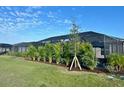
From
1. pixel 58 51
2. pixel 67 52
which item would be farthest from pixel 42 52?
pixel 67 52

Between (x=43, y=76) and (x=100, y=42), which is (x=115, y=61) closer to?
(x=100, y=42)

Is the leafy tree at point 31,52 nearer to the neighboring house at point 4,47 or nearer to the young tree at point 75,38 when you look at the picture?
the neighboring house at point 4,47

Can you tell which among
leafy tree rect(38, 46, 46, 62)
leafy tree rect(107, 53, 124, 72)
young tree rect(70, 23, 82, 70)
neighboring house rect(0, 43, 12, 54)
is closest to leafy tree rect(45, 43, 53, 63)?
leafy tree rect(38, 46, 46, 62)

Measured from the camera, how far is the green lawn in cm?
588

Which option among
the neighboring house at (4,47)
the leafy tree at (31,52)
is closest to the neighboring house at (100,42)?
the neighboring house at (4,47)

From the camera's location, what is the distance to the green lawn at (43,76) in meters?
5.88

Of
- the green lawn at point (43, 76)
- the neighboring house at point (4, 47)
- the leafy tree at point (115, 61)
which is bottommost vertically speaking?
the green lawn at point (43, 76)

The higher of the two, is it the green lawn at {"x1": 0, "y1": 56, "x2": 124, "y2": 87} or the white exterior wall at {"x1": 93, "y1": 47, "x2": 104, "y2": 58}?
the white exterior wall at {"x1": 93, "y1": 47, "x2": 104, "y2": 58}

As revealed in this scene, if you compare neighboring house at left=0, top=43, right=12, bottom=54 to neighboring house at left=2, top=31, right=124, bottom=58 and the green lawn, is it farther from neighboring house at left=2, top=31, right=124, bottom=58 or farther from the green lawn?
the green lawn

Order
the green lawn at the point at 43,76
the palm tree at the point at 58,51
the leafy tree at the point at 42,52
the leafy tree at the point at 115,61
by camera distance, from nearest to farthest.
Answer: the green lawn at the point at 43,76 < the leafy tree at the point at 115,61 < the palm tree at the point at 58,51 < the leafy tree at the point at 42,52

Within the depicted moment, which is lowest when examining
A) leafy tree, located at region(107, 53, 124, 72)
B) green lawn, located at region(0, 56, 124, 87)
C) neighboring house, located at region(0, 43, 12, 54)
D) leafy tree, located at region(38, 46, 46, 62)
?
green lawn, located at region(0, 56, 124, 87)

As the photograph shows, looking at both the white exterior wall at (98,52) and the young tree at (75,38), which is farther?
the white exterior wall at (98,52)

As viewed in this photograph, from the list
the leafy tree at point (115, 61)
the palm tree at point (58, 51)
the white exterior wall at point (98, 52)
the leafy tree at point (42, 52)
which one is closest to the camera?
the leafy tree at point (115, 61)

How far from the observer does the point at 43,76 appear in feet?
20.0
